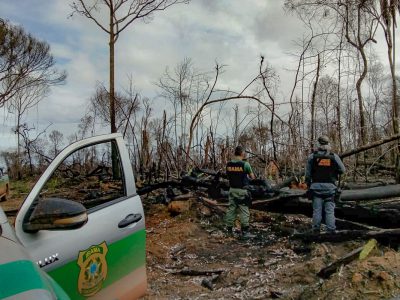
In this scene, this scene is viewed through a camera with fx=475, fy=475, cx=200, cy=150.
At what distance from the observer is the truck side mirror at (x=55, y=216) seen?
2.46m

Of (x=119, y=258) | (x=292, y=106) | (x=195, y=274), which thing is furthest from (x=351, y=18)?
(x=119, y=258)

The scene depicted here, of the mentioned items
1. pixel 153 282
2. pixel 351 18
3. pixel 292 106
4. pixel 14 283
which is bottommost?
pixel 153 282

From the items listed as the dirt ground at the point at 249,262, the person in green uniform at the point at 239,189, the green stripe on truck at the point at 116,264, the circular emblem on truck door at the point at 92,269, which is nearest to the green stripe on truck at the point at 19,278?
the green stripe on truck at the point at 116,264

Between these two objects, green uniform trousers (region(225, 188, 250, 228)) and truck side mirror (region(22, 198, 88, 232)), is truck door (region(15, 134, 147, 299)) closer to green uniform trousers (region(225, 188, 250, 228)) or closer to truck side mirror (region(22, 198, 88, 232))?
truck side mirror (region(22, 198, 88, 232))

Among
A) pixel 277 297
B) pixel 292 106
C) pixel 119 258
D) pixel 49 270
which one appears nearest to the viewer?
pixel 49 270

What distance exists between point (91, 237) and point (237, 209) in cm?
628

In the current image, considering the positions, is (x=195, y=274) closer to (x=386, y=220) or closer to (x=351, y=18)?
(x=386, y=220)

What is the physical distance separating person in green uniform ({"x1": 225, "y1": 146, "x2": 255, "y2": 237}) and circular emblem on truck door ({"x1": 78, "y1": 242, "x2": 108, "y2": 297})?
19.4 ft

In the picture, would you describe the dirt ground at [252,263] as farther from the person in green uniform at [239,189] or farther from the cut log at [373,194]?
the cut log at [373,194]

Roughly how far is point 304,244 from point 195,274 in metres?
2.01

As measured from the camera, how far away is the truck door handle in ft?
10.7

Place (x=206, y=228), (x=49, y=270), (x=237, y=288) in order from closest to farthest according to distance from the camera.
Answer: (x=49, y=270)
(x=237, y=288)
(x=206, y=228)

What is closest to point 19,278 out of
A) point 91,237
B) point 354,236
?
point 91,237

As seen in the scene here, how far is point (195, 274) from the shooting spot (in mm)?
6680
